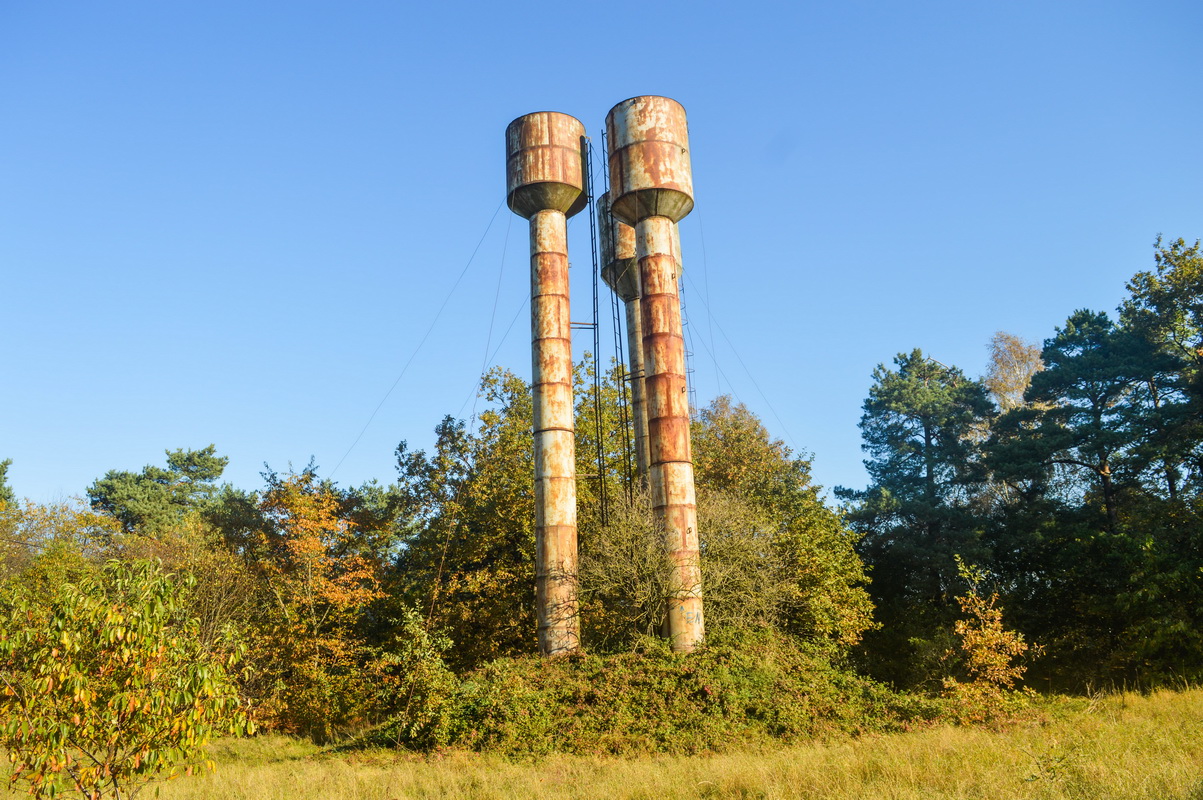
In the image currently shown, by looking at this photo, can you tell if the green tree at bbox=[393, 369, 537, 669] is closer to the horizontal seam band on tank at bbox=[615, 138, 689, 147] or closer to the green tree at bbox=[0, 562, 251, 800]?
the horizontal seam band on tank at bbox=[615, 138, 689, 147]

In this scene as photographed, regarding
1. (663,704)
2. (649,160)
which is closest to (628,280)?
(649,160)

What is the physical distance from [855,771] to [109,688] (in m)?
10.4

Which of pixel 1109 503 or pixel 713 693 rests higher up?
pixel 1109 503

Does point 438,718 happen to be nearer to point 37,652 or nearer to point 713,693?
point 713,693

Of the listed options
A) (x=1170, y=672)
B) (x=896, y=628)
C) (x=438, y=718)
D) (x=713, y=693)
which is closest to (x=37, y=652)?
(x=438, y=718)

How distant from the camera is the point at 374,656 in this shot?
2817 cm

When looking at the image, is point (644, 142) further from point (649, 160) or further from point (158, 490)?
point (158, 490)

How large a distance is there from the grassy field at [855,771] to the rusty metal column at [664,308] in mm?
6011

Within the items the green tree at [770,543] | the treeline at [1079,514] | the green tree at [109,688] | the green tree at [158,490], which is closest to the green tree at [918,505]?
the treeline at [1079,514]

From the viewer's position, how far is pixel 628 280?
31422 mm

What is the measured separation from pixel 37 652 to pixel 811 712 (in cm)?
1517

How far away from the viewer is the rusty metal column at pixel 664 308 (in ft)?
74.5

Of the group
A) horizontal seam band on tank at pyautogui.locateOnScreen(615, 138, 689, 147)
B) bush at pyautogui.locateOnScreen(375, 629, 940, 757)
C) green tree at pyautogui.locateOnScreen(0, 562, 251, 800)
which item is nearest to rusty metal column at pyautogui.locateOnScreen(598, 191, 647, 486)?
horizontal seam band on tank at pyautogui.locateOnScreen(615, 138, 689, 147)

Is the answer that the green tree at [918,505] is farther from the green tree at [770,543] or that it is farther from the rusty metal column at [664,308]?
the rusty metal column at [664,308]
